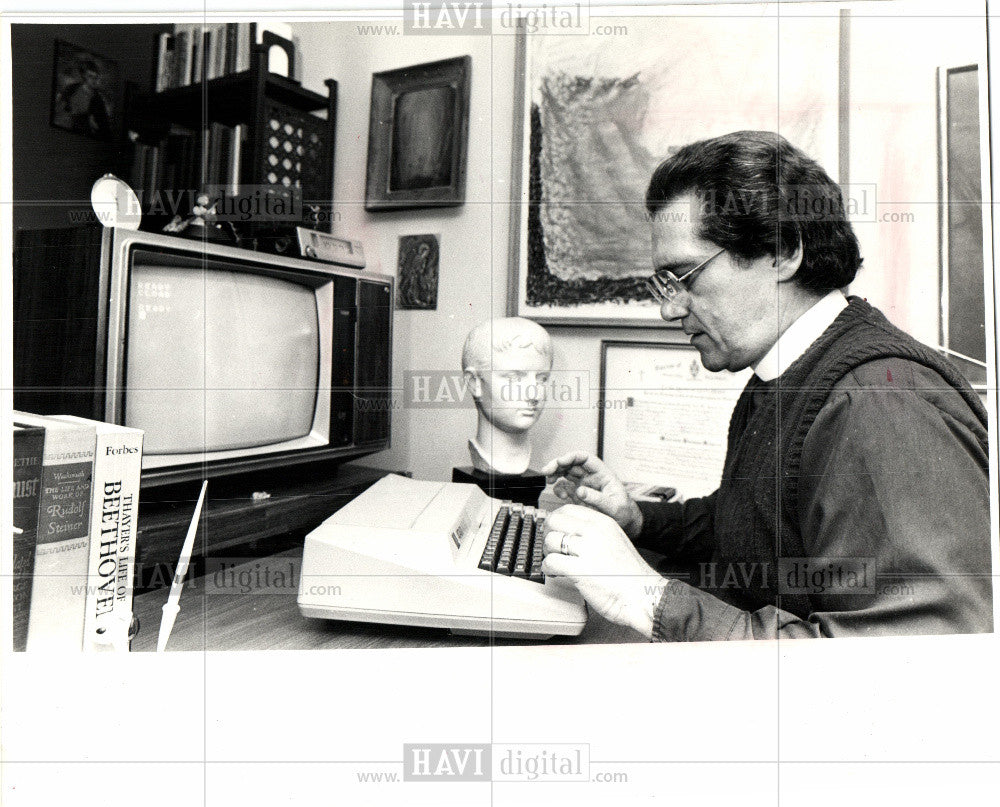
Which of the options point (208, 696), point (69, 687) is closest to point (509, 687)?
point (208, 696)

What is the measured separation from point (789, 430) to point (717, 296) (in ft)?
0.64

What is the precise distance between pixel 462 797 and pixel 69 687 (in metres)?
0.38

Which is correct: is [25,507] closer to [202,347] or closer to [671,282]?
[202,347]

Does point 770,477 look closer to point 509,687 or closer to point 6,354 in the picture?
point 509,687

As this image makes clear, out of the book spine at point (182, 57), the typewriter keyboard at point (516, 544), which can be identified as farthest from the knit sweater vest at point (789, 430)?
the book spine at point (182, 57)

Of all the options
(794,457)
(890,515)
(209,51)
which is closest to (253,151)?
(209,51)

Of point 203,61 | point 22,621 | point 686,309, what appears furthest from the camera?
point 203,61

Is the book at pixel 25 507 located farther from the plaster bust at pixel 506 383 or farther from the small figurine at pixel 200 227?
the plaster bust at pixel 506 383

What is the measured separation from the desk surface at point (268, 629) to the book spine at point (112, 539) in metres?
0.04

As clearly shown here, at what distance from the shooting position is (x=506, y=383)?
1.10m

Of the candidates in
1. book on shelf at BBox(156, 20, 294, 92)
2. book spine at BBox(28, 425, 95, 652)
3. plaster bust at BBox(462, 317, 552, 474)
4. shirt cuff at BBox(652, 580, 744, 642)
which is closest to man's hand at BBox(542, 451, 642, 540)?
plaster bust at BBox(462, 317, 552, 474)

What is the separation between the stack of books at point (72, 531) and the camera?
1.82 feet

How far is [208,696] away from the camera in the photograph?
0.62 metres

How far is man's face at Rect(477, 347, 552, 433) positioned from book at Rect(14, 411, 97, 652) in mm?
640
